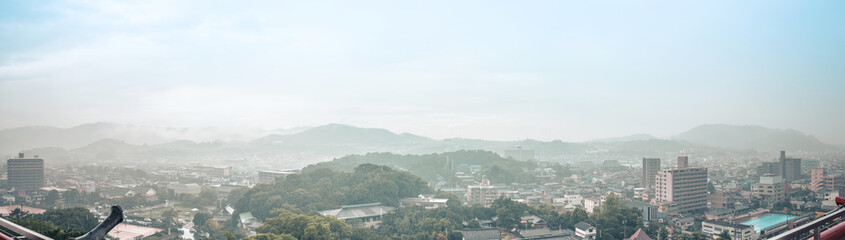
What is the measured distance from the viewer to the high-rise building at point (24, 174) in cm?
1007

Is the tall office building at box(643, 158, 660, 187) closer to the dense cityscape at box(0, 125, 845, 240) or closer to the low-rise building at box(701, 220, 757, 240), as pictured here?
the dense cityscape at box(0, 125, 845, 240)

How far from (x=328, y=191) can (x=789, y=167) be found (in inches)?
471

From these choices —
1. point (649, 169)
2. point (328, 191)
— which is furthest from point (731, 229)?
point (328, 191)

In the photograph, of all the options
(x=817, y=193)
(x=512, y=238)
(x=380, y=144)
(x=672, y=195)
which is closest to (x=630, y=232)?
(x=512, y=238)

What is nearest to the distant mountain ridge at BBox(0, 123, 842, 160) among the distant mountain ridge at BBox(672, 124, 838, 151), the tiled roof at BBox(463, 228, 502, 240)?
the distant mountain ridge at BBox(672, 124, 838, 151)

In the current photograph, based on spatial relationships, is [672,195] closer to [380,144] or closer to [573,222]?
[573,222]

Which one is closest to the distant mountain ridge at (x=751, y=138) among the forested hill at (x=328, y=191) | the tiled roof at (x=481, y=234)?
the tiled roof at (x=481, y=234)

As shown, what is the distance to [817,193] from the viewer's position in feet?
32.0

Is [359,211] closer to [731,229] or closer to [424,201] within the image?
[424,201]

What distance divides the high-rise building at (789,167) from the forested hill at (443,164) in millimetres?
8537

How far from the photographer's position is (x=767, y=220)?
855 centimetres

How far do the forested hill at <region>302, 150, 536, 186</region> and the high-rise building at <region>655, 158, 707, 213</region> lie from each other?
8.15 meters

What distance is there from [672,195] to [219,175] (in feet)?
44.8

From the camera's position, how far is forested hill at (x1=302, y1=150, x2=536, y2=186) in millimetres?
19422
